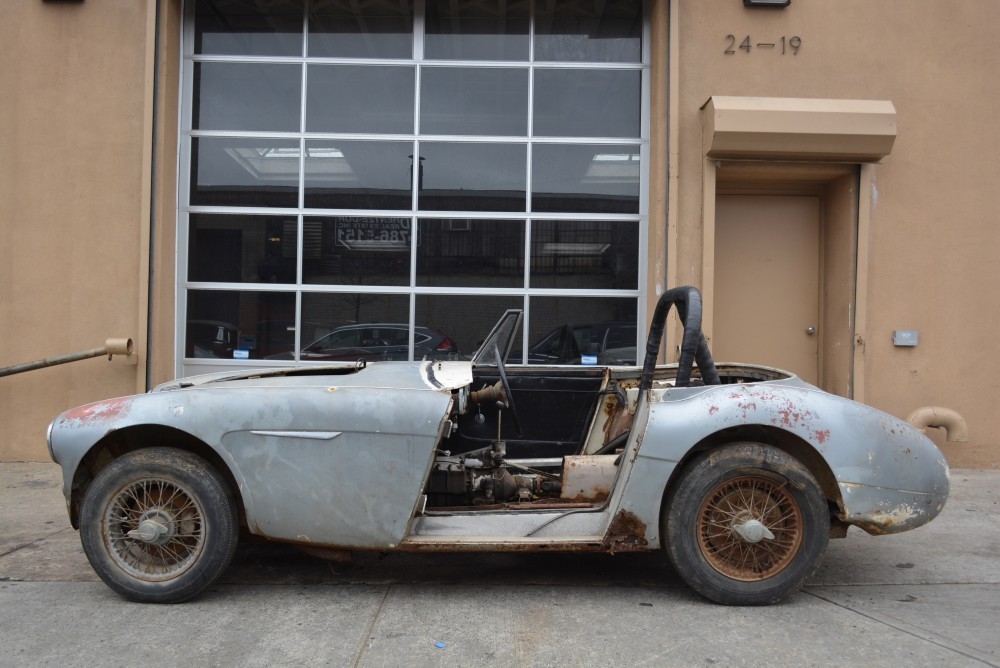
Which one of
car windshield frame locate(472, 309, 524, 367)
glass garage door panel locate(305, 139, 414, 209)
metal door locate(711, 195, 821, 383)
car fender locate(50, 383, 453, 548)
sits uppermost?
glass garage door panel locate(305, 139, 414, 209)

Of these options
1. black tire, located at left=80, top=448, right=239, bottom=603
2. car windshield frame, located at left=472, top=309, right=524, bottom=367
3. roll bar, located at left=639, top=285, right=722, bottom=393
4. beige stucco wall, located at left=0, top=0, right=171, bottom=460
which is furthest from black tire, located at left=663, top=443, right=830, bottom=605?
beige stucco wall, located at left=0, top=0, right=171, bottom=460

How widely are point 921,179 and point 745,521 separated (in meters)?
5.33

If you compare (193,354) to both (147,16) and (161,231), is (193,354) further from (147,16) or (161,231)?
(147,16)

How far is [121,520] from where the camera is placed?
12.0ft

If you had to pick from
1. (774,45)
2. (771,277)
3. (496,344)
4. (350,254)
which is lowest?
(496,344)

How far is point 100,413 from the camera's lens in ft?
12.3

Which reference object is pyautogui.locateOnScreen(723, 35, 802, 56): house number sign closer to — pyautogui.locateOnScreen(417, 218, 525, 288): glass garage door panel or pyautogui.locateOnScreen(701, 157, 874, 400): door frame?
pyautogui.locateOnScreen(701, 157, 874, 400): door frame

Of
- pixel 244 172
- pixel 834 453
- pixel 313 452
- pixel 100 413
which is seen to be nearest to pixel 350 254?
pixel 244 172

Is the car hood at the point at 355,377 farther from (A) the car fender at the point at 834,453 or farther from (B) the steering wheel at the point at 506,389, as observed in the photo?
(A) the car fender at the point at 834,453

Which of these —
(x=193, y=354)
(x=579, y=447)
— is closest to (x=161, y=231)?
(x=193, y=354)

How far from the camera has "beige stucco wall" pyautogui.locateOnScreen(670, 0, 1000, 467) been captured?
725 centimetres

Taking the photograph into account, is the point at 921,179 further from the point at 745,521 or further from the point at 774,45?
the point at 745,521

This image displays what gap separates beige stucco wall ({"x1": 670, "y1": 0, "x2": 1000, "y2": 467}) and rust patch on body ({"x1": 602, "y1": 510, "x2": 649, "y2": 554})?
412 cm

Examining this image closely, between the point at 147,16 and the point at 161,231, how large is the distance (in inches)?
82.8
